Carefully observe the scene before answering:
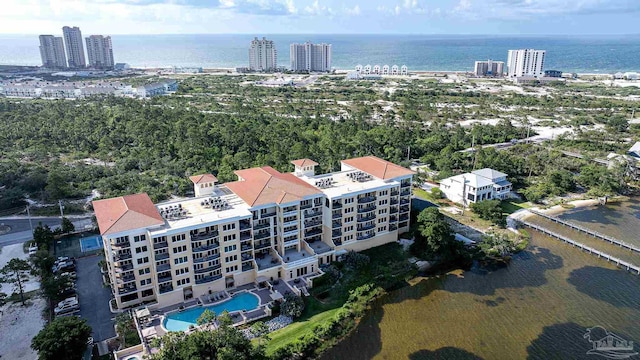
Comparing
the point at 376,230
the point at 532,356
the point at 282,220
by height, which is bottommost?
the point at 532,356

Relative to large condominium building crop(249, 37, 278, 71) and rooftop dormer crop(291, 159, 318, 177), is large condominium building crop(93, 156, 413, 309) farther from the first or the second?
large condominium building crop(249, 37, 278, 71)

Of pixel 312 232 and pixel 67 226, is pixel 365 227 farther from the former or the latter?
pixel 67 226

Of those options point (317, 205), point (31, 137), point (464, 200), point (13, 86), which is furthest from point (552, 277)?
point (13, 86)

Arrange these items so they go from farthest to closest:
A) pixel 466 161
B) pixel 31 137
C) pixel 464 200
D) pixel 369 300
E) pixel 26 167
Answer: pixel 31 137, pixel 466 161, pixel 26 167, pixel 464 200, pixel 369 300

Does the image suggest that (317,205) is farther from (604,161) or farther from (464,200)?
(604,161)

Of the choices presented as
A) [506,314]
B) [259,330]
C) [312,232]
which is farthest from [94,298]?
[506,314]

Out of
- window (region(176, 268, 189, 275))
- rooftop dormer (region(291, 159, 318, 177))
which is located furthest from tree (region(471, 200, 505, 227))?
window (region(176, 268, 189, 275))
